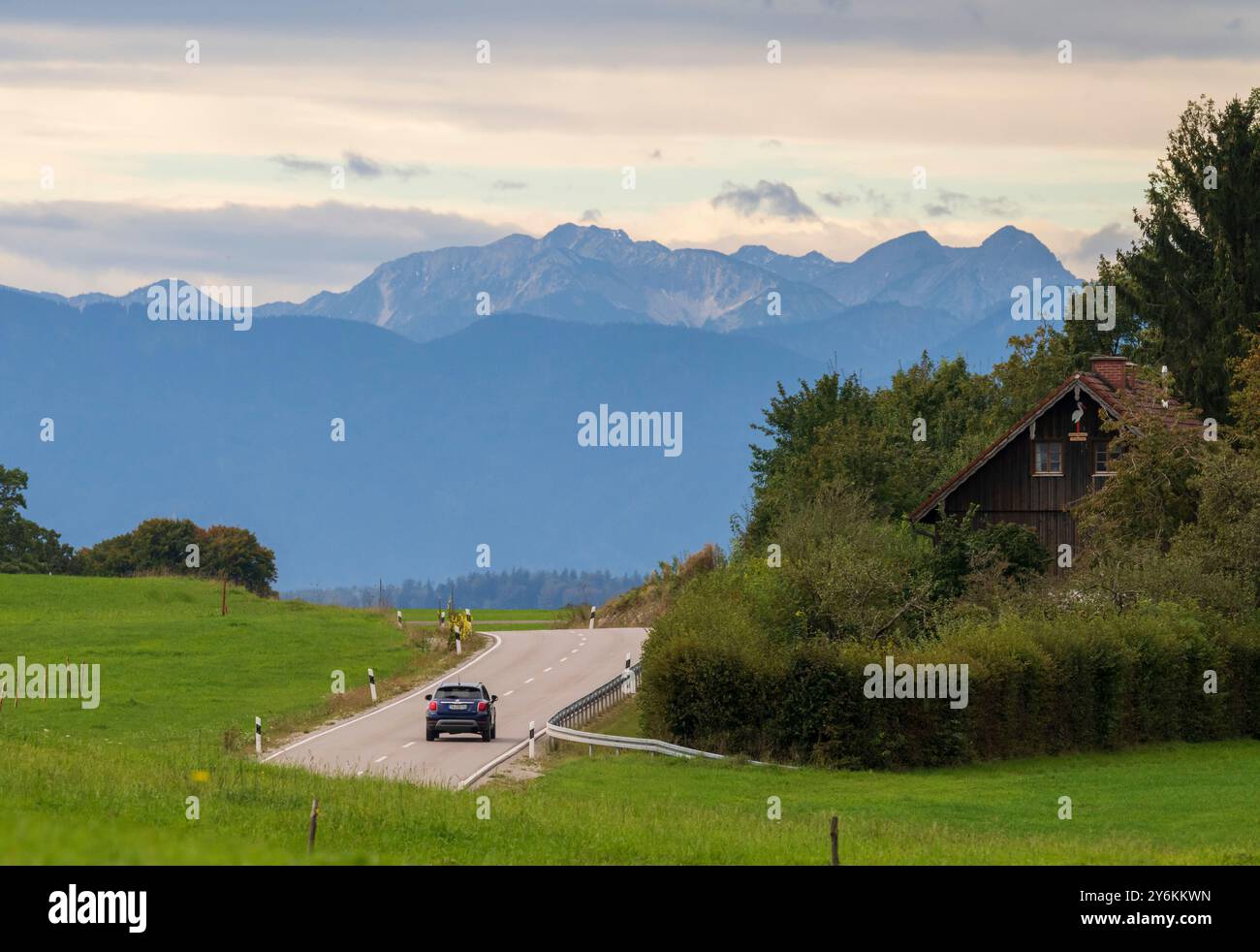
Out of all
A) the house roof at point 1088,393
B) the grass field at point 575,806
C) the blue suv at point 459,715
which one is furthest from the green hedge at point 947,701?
the house roof at point 1088,393

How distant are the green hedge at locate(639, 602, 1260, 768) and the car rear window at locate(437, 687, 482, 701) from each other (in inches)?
198

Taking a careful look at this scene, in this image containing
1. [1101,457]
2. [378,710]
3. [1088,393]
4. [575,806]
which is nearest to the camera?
[575,806]

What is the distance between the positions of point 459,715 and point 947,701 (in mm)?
12667

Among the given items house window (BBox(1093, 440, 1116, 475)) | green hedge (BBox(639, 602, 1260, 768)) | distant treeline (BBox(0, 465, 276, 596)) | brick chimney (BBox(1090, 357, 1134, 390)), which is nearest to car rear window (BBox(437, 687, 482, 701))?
green hedge (BBox(639, 602, 1260, 768))

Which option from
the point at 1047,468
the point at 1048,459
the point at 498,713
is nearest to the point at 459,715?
the point at 498,713

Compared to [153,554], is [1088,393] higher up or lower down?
→ higher up

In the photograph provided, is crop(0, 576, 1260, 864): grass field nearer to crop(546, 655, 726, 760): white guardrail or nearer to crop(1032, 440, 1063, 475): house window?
crop(546, 655, 726, 760): white guardrail

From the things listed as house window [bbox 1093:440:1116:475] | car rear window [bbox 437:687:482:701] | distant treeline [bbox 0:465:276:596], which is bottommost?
car rear window [bbox 437:687:482:701]

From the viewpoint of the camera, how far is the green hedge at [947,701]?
39.0 meters

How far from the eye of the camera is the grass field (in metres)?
20.6

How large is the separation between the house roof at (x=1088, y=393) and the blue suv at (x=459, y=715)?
22.8 metres

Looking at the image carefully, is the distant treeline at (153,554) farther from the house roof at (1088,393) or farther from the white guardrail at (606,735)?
the white guardrail at (606,735)

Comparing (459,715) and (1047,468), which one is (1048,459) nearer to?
(1047,468)

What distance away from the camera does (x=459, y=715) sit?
42.7 m
